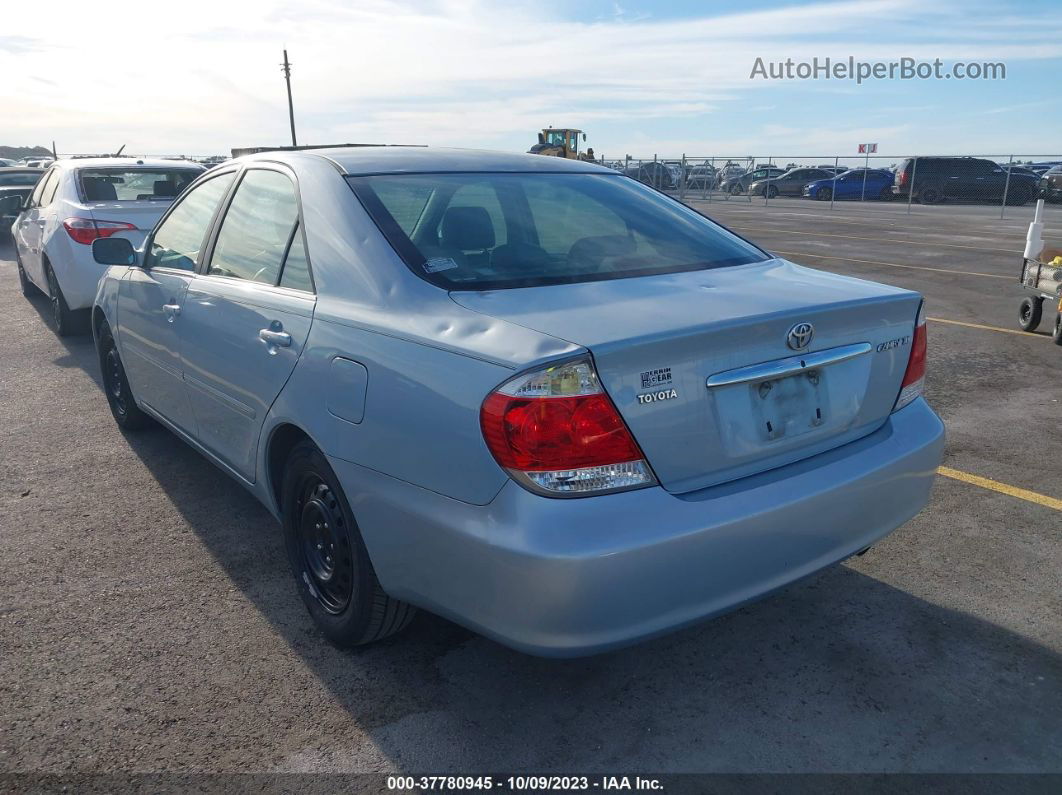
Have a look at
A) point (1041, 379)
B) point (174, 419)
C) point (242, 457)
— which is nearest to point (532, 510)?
point (242, 457)

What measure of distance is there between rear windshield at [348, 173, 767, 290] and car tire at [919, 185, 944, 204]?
33411 mm

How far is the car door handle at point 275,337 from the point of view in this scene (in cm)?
300

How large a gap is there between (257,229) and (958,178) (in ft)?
113

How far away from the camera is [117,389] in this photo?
5402 millimetres

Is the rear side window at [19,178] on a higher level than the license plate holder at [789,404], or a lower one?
higher

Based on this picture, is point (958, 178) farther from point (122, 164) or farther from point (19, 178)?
point (122, 164)

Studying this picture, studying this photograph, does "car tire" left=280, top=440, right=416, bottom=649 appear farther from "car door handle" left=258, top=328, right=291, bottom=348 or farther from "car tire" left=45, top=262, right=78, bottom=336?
"car tire" left=45, top=262, right=78, bottom=336

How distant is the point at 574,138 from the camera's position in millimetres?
40094

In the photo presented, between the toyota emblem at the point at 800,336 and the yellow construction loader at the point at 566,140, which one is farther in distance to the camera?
the yellow construction loader at the point at 566,140

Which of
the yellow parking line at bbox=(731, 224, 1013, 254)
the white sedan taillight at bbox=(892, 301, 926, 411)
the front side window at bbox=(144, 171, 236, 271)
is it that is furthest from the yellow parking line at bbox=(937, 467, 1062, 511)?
the yellow parking line at bbox=(731, 224, 1013, 254)

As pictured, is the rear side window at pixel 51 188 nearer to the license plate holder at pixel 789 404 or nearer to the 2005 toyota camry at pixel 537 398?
the 2005 toyota camry at pixel 537 398

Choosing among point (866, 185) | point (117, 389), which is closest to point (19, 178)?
point (117, 389)

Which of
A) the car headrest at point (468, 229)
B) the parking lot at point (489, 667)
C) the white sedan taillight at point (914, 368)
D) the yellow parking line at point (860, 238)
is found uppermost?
the car headrest at point (468, 229)

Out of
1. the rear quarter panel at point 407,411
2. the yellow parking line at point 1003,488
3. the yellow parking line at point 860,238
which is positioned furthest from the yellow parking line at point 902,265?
the rear quarter panel at point 407,411
